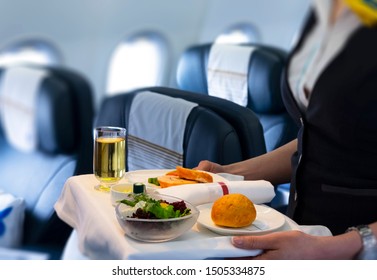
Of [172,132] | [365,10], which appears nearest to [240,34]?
[172,132]

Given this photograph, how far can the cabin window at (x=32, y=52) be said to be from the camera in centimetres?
99

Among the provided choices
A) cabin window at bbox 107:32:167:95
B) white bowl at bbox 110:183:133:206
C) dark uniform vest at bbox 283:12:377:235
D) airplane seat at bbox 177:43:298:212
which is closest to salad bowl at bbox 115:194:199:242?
white bowl at bbox 110:183:133:206

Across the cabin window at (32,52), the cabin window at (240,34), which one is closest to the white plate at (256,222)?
the cabin window at (32,52)

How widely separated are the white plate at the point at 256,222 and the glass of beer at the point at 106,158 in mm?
183

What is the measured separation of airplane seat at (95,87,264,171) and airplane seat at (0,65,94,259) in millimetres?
353

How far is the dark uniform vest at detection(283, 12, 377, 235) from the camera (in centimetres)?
112

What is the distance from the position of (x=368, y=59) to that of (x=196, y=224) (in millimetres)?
398

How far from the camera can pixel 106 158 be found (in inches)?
48.6

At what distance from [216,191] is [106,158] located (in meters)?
0.21

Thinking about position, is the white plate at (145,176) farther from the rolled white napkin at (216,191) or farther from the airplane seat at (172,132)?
the airplane seat at (172,132)

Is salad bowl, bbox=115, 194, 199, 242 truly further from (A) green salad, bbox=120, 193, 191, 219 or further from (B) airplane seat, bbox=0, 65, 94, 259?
(B) airplane seat, bbox=0, 65, 94, 259

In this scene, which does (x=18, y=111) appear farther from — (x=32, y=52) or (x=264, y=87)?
(x=264, y=87)
